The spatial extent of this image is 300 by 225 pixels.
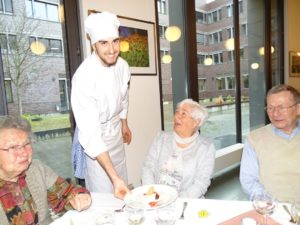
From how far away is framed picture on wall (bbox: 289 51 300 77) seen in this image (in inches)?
217

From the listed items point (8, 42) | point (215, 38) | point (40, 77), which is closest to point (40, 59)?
point (40, 77)

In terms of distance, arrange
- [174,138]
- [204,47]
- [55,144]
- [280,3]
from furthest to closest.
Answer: [280,3], [204,47], [55,144], [174,138]

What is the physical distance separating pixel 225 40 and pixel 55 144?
3.11 m

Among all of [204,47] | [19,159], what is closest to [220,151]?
[204,47]

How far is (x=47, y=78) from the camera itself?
2336 mm

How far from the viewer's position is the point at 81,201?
4.76 feet

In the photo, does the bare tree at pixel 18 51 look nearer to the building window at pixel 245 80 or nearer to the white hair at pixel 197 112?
the white hair at pixel 197 112

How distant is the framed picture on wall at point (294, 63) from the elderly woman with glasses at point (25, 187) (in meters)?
5.19

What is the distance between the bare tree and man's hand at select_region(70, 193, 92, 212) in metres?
1.03

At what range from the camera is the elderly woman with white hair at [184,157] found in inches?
77.6

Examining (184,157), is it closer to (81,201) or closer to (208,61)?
(81,201)

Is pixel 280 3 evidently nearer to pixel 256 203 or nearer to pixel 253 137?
pixel 253 137

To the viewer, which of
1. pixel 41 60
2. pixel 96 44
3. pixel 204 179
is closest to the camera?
pixel 96 44

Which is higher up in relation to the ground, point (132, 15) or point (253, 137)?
point (132, 15)
